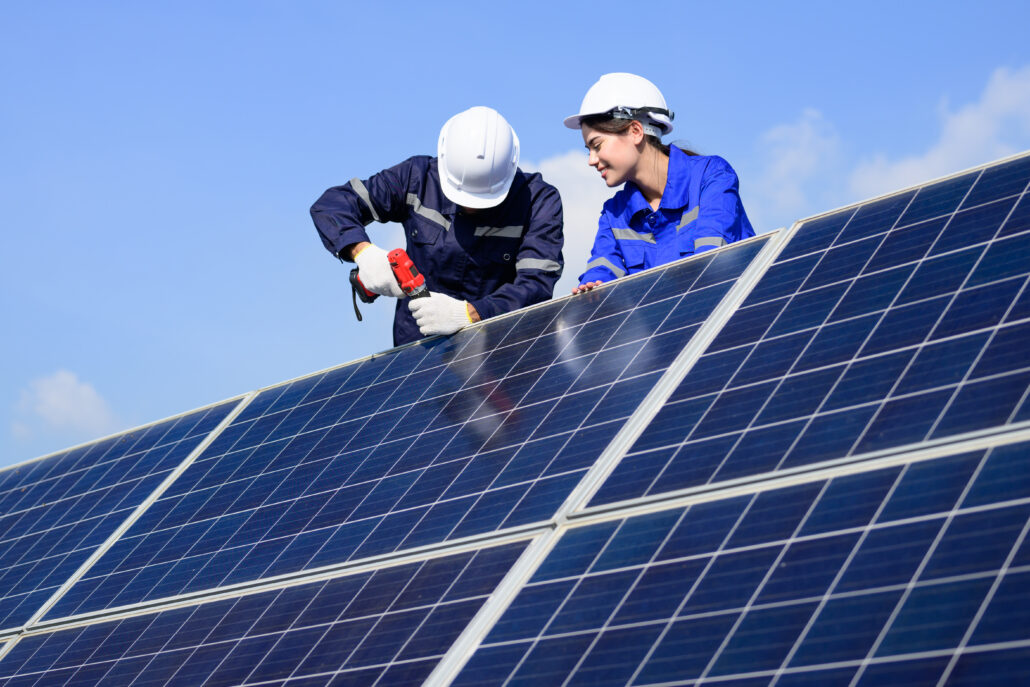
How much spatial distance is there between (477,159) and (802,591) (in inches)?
251

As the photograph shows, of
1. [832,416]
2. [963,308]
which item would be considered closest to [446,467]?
[832,416]

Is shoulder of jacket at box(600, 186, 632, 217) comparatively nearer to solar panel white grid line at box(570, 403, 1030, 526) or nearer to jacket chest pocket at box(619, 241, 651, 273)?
jacket chest pocket at box(619, 241, 651, 273)

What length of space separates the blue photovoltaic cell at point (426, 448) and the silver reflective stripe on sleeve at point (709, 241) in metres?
0.60

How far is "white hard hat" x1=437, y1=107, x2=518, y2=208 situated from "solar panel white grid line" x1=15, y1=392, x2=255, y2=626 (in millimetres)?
2511

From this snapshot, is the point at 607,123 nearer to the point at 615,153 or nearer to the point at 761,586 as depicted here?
the point at 615,153

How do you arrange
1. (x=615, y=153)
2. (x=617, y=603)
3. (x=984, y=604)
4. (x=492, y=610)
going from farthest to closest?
(x=615, y=153) → (x=492, y=610) → (x=617, y=603) → (x=984, y=604)

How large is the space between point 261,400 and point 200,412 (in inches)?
35.0

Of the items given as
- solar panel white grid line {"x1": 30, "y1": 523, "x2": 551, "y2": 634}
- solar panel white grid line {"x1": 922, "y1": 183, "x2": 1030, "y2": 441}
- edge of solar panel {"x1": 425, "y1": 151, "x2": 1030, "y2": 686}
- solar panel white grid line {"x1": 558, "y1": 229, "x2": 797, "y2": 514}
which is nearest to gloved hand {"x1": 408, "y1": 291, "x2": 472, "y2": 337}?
solar panel white grid line {"x1": 558, "y1": 229, "x2": 797, "y2": 514}

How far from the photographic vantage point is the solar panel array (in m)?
4.70

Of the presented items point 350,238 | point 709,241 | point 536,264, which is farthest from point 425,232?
point 709,241

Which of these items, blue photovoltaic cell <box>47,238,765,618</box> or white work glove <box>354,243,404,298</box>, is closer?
blue photovoltaic cell <box>47,238,765,618</box>

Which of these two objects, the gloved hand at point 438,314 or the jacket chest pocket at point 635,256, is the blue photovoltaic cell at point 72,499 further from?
the jacket chest pocket at point 635,256

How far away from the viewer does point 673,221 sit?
32.8ft

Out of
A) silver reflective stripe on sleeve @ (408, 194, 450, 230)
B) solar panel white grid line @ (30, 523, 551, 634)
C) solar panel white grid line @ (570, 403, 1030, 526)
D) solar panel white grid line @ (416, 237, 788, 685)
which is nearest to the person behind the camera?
solar panel white grid line @ (570, 403, 1030, 526)
